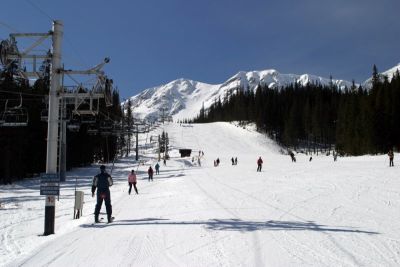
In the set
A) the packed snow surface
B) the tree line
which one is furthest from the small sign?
the tree line

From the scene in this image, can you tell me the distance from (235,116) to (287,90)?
22555 mm

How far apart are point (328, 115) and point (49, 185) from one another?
115 metres

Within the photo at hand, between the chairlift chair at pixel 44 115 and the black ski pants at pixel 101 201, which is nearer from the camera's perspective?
the black ski pants at pixel 101 201

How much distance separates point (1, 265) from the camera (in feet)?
26.9

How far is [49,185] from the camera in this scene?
42.8ft

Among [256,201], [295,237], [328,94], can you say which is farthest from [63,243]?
[328,94]

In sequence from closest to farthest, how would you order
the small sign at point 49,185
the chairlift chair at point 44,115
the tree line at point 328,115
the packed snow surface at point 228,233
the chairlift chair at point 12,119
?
the packed snow surface at point 228,233 → the small sign at point 49,185 → the chairlift chair at point 12,119 → the chairlift chair at point 44,115 → the tree line at point 328,115

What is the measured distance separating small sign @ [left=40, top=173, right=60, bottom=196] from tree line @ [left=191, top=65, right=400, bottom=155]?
65.0 meters

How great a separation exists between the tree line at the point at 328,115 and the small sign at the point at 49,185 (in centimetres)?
6498

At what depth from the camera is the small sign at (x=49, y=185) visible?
12984 mm

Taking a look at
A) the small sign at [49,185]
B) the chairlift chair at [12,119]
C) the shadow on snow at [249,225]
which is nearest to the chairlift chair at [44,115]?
the chairlift chair at [12,119]

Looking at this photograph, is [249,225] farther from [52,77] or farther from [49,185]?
[52,77]

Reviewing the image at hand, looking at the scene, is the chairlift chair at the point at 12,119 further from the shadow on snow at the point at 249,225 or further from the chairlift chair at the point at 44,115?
the shadow on snow at the point at 249,225

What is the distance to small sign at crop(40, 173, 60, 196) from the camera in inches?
511
